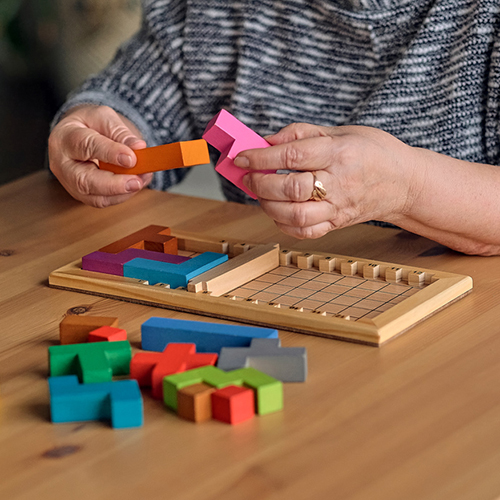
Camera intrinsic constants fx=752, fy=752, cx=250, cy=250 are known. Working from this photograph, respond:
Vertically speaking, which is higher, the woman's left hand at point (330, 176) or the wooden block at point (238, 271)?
the woman's left hand at point (330, 176)

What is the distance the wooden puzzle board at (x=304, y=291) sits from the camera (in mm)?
822

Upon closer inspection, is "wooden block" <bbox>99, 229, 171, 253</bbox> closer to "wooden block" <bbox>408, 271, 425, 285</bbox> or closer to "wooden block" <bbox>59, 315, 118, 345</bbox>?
"wooden block" <bbox>59, 315, 118, 345</bbox>

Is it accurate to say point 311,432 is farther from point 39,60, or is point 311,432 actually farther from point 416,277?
point 39,60

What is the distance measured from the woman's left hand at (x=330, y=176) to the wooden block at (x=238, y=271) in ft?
0.24

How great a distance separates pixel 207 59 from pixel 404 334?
0.78m

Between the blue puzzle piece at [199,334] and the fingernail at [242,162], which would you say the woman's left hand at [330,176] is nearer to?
the fingernail at [242,162]

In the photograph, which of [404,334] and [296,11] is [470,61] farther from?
[404,334]

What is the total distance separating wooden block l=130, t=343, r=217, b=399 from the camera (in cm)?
70

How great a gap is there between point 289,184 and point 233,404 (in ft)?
1.04

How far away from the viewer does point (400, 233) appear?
114cm

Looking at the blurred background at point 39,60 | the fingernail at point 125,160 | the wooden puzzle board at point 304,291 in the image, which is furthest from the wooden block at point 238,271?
the blurred background at point 39,60

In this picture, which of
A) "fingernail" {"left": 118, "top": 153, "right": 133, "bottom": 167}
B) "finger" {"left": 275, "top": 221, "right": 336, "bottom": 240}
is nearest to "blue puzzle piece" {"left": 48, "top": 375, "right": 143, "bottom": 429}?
"finger" {"left": 275, "top": 221, "right": 336, "bottom": 240}

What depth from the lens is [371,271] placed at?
3.12 ft

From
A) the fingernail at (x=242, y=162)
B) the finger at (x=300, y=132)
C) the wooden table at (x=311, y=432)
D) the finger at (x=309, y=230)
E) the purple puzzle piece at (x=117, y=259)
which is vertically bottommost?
the wooden table at (x=311, y=432)
